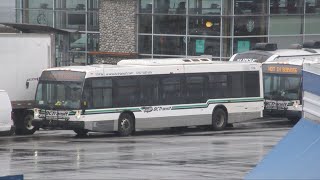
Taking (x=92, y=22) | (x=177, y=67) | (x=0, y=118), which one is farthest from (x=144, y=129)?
(x=92, y=22)

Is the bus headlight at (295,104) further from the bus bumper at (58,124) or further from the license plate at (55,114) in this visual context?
→ the license plate at (55,114)

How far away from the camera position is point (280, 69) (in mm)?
35312

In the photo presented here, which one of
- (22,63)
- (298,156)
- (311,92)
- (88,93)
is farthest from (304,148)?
(22,63)

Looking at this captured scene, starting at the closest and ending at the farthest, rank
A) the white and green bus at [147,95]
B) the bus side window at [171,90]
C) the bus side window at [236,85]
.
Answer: the white and green bus at [147,95]
the bus side window at [171,90]
the bus side window at [236,85]

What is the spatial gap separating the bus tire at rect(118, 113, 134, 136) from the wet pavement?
15.1 inches

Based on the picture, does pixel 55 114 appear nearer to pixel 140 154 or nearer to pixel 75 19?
pixel 140 154

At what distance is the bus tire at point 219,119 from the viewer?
32.3m

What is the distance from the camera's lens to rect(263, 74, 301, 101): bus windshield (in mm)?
34469

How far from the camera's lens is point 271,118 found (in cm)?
3853

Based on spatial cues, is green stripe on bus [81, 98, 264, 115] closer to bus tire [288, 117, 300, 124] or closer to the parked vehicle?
bus tire [288, 117, 300, 124]

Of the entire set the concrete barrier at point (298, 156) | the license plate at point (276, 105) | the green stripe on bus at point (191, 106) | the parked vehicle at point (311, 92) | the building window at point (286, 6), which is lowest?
the license plate at point (276, 105)

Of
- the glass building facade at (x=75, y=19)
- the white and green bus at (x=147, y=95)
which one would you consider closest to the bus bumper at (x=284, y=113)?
the white and green bus at (x=147, y=95)

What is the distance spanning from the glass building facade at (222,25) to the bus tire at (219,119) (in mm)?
11202

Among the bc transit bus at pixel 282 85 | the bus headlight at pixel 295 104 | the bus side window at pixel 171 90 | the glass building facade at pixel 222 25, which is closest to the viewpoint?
the bus side window at pixel 171 90
